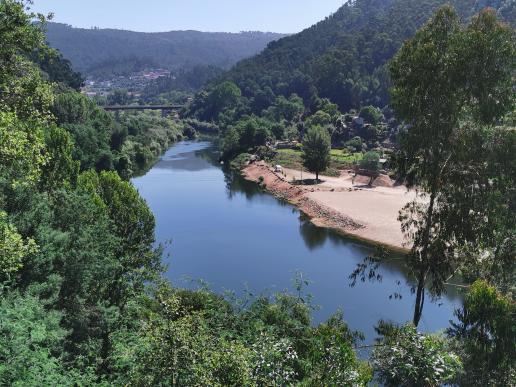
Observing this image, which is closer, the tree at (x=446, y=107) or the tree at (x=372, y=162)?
the tree at (x=446, y=107)

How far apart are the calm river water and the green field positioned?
14.9 metres

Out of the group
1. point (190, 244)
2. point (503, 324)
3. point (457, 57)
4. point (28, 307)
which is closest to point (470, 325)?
point (503, 324)

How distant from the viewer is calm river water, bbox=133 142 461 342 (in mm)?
35312

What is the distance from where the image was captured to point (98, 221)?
24.2 metres

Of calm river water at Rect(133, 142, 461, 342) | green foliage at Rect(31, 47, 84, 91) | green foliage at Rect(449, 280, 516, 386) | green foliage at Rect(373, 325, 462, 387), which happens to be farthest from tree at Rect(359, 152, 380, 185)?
A: green foliage at Rect(373, 325, 462, 387)

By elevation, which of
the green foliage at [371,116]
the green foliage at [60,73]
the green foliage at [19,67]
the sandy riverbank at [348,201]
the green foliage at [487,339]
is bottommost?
the sandy riverbank at [348,201]

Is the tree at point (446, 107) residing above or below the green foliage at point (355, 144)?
above

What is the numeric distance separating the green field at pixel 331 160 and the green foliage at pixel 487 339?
73992mm

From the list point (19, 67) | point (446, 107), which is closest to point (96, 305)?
point (19, 67)

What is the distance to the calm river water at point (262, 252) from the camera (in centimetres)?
3531

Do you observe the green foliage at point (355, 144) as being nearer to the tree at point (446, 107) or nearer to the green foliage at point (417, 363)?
the tree at point (446, 107)

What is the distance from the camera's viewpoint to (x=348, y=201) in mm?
68875

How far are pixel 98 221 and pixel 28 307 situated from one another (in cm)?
1075

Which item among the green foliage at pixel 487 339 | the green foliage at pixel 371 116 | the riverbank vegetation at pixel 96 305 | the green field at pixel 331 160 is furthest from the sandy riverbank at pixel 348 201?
the green foliage at pixel 371 116
